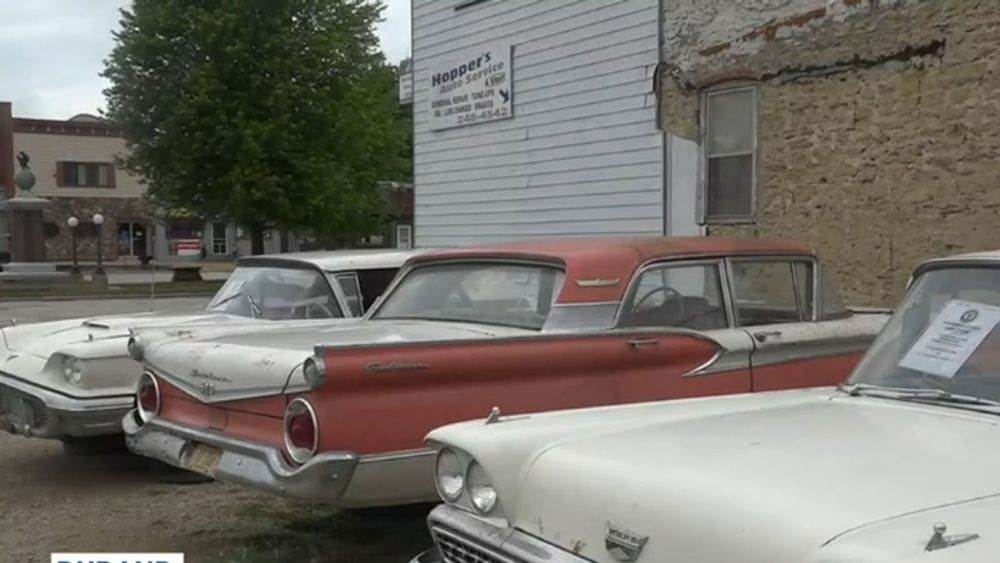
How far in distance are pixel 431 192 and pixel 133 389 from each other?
31.3ft

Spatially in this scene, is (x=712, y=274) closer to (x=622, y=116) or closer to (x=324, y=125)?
(x=622, y=116)

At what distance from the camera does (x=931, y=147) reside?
9211 millimetres

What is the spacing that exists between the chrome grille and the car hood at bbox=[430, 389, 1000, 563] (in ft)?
0.36

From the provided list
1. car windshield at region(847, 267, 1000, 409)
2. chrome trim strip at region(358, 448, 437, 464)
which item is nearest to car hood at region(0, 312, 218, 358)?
chrome trim strip at region(358, 448, 437, 464)

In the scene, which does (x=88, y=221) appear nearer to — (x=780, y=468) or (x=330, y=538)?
(x=330, y=538)

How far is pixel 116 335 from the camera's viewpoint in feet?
21.7

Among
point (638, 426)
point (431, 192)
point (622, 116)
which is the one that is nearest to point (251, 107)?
point (431, 192)

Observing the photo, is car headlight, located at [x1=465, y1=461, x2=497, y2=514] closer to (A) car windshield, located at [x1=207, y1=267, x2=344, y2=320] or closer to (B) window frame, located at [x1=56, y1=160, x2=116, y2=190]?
(A) car windshield, located at [x1=207, y1=267, x2=344, y2=320]

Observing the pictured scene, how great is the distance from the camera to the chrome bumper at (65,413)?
6199 millimetres

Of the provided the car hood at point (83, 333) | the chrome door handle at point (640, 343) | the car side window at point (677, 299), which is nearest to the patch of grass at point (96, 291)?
the car hood at point (83, 333)

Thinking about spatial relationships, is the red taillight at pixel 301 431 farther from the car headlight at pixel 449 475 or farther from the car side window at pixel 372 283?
the car side window at pixel 372 283

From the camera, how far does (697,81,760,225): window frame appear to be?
10.8m

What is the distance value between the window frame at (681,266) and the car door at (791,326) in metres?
0.05

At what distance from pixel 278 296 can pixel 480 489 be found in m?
4.53
